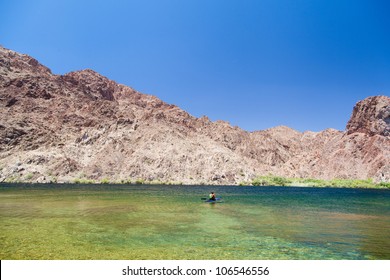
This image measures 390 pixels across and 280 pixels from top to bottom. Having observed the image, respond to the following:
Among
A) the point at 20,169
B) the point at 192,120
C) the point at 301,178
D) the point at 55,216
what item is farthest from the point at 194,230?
the point at 192,120

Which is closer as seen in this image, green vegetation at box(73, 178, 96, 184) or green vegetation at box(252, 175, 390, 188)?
green vegetation at box(73, 178, 96, 184)

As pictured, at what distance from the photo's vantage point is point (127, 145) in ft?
484

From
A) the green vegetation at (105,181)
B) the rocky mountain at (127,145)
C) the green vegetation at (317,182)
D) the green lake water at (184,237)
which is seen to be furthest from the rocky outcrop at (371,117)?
the green lake water at (184,237)

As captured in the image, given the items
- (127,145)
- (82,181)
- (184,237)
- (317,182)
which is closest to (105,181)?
(82,181)

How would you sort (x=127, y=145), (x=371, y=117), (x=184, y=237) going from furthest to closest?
(x=371, y=117), (x=127, y=145), (x=184, y=237)

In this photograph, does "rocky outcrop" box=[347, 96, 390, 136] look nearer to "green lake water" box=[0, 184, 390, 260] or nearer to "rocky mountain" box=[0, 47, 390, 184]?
"rocky mountain" box=[0, 47, 390, 184]

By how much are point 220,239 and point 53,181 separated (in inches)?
4540

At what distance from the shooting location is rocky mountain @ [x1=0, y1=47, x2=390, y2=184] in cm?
13525

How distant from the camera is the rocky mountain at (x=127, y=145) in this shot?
5325 inches

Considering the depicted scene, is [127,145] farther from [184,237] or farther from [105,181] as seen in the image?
[184,237]

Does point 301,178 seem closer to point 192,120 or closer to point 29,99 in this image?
point 192,120

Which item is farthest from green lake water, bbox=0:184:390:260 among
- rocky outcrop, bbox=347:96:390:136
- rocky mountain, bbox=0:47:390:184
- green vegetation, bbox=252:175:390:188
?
rocky outcrop, bbox=347:96:390:136

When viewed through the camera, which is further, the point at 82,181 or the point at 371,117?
the point at 371,117

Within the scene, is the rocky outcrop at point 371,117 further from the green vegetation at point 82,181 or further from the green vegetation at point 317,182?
the green vegetation at point 82,181
